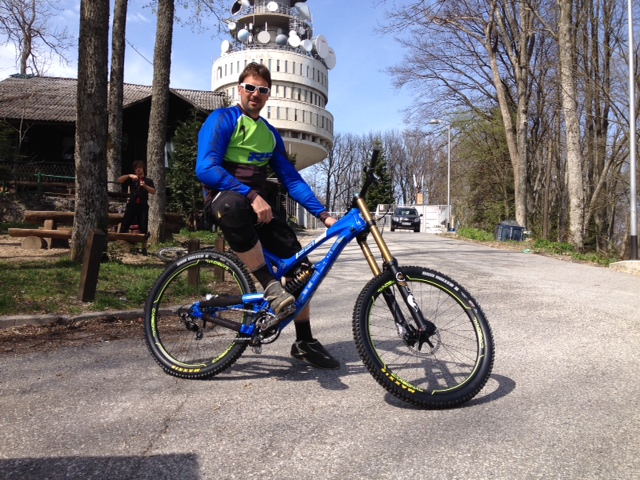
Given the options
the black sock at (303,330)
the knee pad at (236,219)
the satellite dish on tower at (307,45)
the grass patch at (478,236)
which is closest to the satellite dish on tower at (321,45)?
the satellite dish on tower at (307,45)

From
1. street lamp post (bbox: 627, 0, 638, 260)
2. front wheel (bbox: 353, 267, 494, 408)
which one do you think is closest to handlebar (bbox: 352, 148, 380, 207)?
front wheel (bbox: 353, 267, 494, 408)

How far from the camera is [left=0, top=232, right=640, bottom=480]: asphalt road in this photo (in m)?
2.21

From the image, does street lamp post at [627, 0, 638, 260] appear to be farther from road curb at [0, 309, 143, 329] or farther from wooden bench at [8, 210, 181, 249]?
road curb at [0, 309, 143, 329]

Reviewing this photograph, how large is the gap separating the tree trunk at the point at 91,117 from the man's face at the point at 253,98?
4.93 m

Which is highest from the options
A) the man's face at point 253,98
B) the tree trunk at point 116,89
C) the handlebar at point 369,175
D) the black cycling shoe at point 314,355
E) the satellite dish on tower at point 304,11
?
the satellite dish on tower at point 304,11

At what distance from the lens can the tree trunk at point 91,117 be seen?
7633 mm

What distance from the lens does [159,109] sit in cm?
1175

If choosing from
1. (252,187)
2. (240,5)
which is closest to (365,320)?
(252,187)

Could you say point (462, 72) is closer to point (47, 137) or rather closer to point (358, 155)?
point (47, 137)

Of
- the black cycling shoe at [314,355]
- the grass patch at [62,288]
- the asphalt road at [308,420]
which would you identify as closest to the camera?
the asphalt road at [308,420]

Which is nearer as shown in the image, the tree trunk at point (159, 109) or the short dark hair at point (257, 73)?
the short dark hair at point (257, 73)

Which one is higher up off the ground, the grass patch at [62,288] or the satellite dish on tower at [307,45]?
the satellite dish on tower at [307,45]

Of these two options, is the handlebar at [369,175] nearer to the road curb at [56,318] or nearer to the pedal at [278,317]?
the pedal at [278,317]

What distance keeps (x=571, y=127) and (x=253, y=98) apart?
15.0 m
